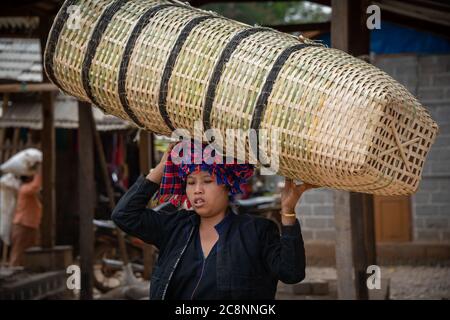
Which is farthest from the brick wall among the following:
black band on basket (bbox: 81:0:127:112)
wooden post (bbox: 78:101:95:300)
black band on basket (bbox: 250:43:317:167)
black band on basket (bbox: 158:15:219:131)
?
black band on basket (bbox: 250:43:317:167)

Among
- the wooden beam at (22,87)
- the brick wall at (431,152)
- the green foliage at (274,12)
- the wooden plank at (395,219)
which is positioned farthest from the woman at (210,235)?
the green foliage at (274,12)

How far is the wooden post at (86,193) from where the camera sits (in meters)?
6.35

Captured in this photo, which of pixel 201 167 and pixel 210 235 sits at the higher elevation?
pixel 201 167

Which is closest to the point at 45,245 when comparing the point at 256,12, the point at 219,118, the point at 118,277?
the point at 118,277

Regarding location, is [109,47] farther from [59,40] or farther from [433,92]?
[433,92]

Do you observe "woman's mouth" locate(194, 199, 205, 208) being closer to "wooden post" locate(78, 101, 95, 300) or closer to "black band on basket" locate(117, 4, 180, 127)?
"black band on basket" locate(117, 4, 180, 127)

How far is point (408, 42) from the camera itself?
1041 centimetres

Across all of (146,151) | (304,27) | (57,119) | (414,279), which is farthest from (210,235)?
(57,119)

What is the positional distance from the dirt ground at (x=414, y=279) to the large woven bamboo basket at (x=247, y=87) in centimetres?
521

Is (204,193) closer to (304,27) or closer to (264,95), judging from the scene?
(264,95)

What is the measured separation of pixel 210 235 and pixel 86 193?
3227 millimetres

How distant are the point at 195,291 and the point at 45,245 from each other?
6.19 metres

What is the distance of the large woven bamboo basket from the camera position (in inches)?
105

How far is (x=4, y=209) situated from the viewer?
1123cm
